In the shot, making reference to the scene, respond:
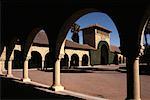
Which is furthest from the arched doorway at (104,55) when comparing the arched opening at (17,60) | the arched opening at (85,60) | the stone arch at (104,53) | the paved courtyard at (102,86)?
the paved courtyard at (102,86)

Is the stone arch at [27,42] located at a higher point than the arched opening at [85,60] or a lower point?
higher

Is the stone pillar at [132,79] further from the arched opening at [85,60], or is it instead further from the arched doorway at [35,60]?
the arched opening at [85,60]

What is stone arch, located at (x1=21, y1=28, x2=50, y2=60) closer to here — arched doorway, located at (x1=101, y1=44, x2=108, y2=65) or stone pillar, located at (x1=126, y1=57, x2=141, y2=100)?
stone pillar, located at (x1=126, y1=57, x2=141, y2=100)

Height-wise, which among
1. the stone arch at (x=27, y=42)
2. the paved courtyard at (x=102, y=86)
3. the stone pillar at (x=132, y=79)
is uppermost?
the stone arch at (x=27, y=42)

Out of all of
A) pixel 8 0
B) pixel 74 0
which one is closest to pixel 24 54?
pixel 8 0

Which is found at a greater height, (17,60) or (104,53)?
(104,53)

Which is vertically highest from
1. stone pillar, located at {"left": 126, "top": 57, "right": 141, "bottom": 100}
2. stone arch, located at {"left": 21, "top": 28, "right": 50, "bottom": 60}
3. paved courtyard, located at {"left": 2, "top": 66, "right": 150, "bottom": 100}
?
stone arch, located at {"left": 21, "top": 28, "right": 50, "bottom": 60}

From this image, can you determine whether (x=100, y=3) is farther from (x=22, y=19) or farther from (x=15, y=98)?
(x=22, y=19)

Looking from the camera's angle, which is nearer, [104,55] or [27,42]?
[27,42]

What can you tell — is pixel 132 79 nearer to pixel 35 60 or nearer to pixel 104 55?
pixel 35 60

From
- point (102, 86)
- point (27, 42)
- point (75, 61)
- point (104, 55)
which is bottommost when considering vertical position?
point (102, 86)

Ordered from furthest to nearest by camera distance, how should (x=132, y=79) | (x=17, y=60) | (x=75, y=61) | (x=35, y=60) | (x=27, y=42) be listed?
(x=75, y=61) < (x=35, y=60) < (x=17, y=60) < (x=27, y=42) < (x=132, y=79)

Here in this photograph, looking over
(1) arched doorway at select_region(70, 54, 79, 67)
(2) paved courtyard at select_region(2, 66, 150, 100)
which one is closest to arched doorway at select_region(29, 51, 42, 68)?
(1) arched doorway at select_region(70, 54, 79, 67)

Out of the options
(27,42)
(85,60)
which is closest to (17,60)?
(85,60)
